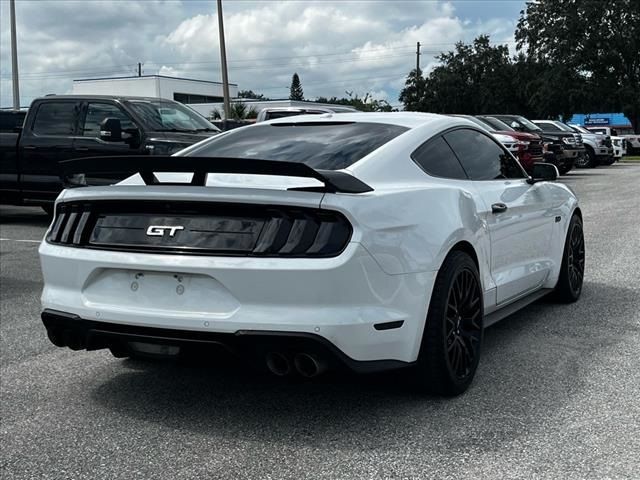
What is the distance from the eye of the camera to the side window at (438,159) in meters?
4.30

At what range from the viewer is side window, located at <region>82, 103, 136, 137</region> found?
446 inches

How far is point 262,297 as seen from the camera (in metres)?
3.41

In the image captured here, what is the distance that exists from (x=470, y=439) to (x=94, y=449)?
167 cm

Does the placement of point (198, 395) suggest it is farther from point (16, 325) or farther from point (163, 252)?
point (16, 325)

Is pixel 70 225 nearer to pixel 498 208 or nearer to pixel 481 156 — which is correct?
pixel 498 208

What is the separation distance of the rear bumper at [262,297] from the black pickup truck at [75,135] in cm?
723

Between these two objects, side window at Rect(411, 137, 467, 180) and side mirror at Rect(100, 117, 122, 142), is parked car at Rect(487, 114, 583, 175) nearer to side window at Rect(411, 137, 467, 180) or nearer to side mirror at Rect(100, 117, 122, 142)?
side mirror at Rect(100, 117, 122, 142)

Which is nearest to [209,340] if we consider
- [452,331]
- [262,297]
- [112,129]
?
[262,297]

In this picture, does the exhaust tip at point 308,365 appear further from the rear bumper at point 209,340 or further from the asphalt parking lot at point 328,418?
the asphalt parking lot at point 328,418

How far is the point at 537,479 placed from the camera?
309 cm

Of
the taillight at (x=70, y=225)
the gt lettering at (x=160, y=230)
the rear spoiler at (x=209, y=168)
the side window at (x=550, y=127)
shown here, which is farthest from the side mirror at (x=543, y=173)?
the side window at (x=550, y=127)

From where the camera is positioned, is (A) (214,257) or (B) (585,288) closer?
(A) (214,257)

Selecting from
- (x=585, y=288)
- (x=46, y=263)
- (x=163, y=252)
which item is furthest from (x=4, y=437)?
(x=585, y=288)

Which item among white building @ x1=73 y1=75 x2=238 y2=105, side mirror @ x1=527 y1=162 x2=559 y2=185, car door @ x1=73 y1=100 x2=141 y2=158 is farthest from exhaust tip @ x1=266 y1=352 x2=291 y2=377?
white building @ x1=73 y1=75 x2=238 y2=105
